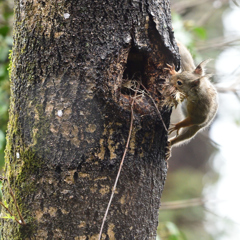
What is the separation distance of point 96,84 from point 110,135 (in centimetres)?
25

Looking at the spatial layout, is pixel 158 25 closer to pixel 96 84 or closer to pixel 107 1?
pixel 107 1

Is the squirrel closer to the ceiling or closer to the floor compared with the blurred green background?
closer to the ceiling

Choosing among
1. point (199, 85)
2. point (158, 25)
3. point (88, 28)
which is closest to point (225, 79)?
point (199, 85)

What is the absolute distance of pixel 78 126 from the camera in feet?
5.08

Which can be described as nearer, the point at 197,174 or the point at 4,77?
the point at 4,77

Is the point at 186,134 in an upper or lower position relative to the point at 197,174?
upper

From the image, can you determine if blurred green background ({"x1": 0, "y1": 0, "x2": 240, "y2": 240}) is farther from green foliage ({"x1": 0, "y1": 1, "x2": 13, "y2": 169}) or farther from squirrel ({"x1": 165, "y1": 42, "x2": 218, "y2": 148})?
squirrel ({"x1": 165, "y1": 42, "x2": 218, "y2": 148})

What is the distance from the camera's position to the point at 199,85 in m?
2.31

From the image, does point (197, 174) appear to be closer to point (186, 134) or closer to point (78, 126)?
point (186, 134)

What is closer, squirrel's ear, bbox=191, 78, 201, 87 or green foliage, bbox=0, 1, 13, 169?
squirrel's ear, bbox=191, 78, 201, 87

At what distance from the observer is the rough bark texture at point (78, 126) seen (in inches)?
60.1

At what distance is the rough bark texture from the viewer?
153 cm

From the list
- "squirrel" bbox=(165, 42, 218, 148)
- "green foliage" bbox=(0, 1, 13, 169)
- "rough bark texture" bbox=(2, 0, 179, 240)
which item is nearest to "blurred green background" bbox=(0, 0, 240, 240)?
"green foliage" bbox=(0, 1, 13, 169)

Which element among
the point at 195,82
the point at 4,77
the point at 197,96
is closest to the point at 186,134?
the point at 197,96
